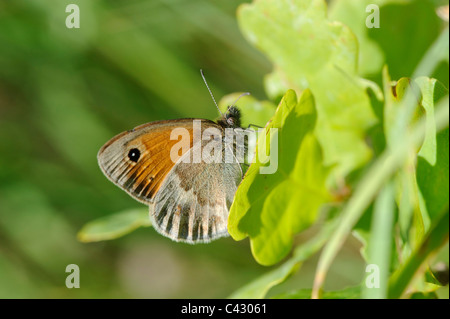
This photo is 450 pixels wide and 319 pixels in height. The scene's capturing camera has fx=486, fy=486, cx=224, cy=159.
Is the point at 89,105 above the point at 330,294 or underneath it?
above

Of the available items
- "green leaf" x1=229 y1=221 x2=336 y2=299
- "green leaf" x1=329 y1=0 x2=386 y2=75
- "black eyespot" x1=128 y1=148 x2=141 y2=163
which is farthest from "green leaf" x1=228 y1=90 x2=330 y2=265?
"black eyespot" x1=128 y1=148 x2=141 y2=163

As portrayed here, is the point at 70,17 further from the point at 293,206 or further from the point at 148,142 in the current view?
the point at 293,206

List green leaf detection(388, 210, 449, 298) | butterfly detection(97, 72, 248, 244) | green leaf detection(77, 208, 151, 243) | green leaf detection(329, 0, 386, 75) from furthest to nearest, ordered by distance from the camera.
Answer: butterfly detection(97, 72, 248, 244) → green leaf detection(77, 208, 151, 243) → green leaf detection(329, 0, 386, 75) → green leaf detection(388, 210, 449, 298)

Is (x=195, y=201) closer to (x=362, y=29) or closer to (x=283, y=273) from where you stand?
(x=283, y=273)

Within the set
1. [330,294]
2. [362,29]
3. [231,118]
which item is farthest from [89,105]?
[330,294]

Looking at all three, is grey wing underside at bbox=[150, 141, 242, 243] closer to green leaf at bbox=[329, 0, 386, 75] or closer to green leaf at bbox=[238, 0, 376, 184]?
green leaf at bbox=[238, 0, 376, 184]

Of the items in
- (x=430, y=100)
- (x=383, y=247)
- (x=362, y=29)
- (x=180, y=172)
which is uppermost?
(x=362, y=29)
